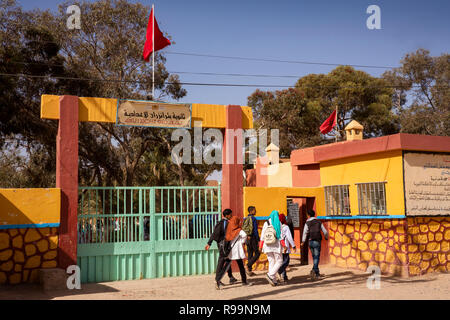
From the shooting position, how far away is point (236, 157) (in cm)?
1199

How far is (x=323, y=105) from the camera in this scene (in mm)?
36219

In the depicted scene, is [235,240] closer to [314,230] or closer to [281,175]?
[314,230]

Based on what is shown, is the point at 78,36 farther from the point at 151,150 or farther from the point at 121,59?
the point at 151,150

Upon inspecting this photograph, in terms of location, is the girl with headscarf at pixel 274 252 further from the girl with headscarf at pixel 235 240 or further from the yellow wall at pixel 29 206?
the yellow wall at pixel 29 206

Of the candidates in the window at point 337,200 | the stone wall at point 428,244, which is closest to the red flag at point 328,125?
the window at point 337,200

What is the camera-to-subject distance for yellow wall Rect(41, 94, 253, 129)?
1037 centimetres

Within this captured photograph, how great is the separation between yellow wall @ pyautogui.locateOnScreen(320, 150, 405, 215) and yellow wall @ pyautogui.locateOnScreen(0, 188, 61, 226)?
24.2 feet

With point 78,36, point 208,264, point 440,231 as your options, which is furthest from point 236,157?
point 78,36

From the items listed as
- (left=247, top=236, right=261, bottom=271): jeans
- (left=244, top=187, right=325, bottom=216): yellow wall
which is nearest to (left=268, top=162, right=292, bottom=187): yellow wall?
(left=244, top=187, right=325, bottom=216): yellow wall

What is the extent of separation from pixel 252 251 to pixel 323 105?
26.6m

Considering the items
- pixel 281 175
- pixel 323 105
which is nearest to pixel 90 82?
pixel 281 175

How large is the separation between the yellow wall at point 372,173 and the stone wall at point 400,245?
1.44ft

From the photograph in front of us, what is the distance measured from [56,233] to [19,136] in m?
13.8

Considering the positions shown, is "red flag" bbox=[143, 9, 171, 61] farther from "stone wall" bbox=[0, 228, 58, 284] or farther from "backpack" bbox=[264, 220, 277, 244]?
"backpack" bbox=[264, 220, 277, 244]
